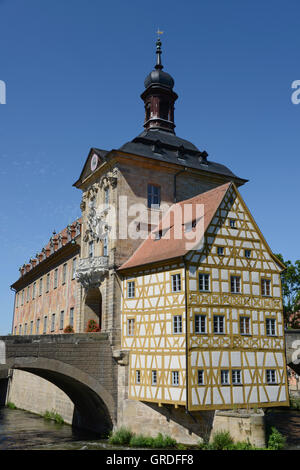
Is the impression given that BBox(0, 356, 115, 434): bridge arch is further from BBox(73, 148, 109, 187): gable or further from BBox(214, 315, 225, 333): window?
BBox(73, 148, 109, 187): gable

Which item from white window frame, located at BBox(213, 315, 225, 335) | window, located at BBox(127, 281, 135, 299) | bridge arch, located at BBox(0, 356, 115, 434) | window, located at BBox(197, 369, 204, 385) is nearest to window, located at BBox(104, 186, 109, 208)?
window, located at BBox(127, 281, 135, 299)

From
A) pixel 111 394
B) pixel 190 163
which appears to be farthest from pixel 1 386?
pixel 190 163

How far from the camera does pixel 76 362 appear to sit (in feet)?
81.1

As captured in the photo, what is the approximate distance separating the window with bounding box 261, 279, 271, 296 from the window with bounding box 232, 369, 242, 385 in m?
4.25

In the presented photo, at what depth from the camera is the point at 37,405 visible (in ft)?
126

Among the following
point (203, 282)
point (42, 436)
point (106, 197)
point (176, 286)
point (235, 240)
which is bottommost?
point (42, 436)

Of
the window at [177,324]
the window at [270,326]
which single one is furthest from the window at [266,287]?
the window at [177,324]

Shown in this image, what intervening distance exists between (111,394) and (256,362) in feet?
25.7

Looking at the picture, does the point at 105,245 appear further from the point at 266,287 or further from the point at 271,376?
the point at 271,376

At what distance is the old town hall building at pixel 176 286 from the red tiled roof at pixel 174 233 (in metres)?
0.08

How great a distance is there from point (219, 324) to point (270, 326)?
3.21 meters

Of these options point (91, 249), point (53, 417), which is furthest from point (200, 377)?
point (53, 417)

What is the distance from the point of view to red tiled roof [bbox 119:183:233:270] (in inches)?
925
